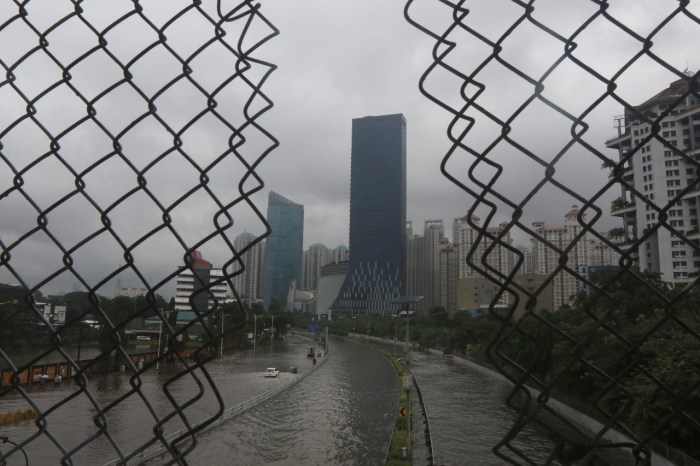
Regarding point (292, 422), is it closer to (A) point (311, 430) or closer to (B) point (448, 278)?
(A) point (311, 430)

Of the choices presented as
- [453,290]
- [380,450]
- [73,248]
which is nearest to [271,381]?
[380,450]

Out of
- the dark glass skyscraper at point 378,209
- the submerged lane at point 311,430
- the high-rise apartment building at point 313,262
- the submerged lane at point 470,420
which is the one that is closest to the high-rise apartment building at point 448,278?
the dark glass skyscraper at point 378,209

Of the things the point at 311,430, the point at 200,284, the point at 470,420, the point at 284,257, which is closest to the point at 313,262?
the point at 284,257

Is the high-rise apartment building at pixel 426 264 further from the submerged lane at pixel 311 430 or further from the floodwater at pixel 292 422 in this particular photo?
the submerged lane at pixel 311 430

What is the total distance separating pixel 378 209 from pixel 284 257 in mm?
15234

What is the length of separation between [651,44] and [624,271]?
36 centimetres

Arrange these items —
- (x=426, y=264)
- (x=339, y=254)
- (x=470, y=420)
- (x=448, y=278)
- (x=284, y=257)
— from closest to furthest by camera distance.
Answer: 1. (x=470, y=420)
2. (x=448, y=278)
3. (x=426, y=264)
4. (x=284, y=257)
5. (x=339, y=254)

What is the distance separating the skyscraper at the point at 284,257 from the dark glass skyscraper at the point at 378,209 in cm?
881

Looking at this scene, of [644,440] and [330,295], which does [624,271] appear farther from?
[330,295]

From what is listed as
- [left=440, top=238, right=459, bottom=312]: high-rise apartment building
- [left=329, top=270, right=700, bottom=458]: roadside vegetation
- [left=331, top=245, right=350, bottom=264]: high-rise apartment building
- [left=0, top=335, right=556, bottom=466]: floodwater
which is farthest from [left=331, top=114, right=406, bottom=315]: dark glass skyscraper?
[left=0, top=335, right=556, bottom=466]: floodwater

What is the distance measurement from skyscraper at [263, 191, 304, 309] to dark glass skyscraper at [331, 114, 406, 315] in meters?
8.81

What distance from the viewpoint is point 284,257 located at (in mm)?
69875

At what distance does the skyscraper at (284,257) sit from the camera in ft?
175

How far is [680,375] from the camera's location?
6.78m
